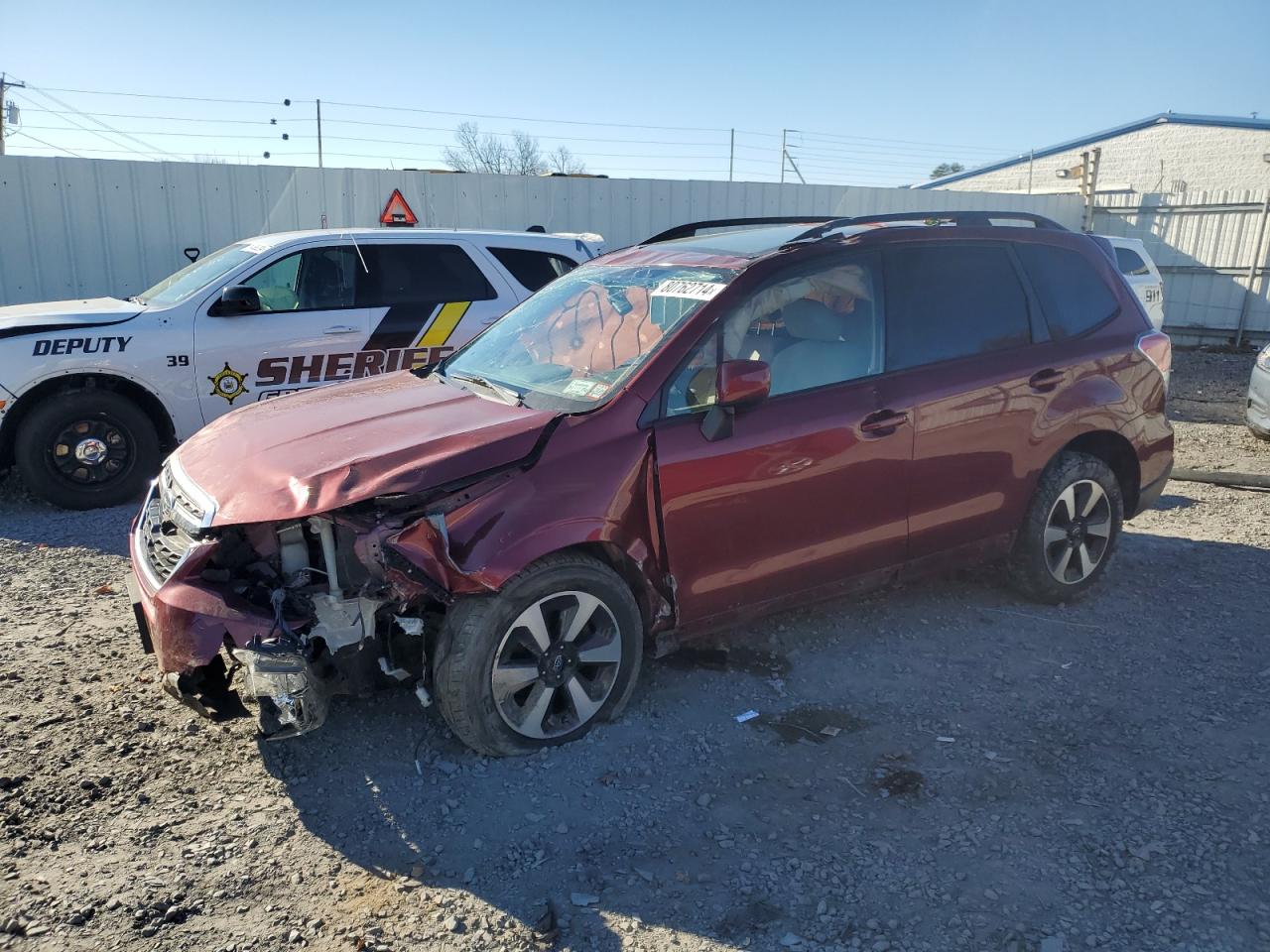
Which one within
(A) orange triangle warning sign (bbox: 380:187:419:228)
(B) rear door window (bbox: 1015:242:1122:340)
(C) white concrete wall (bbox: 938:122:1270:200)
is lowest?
(B) rear door window (bbox: 1015:242:1122:340)

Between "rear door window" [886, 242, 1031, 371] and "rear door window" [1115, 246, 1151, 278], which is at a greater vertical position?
"rear door window" [1115, 246, 1151, 278]

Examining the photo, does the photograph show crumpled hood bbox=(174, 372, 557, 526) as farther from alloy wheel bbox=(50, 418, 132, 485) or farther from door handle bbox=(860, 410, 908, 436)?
alloy wheel bbox=(50, 418, 132, 485)

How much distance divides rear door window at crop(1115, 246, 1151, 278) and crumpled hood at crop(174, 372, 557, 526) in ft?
31.7

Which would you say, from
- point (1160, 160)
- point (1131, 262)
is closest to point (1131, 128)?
point (1160, 160)

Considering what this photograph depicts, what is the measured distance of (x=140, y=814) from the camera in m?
3.15

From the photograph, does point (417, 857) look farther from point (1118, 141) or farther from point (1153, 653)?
point (1118, 141)

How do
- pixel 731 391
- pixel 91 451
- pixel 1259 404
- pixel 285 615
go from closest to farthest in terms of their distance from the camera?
pixel 285 615, pixel 731 391, pixel 91 451, pixel 1259 404

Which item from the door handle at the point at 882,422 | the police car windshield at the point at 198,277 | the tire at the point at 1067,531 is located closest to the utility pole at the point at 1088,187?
the tire at the point at 1067,531

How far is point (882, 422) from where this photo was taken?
4.05 m

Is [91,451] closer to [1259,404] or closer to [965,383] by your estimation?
[965,383]

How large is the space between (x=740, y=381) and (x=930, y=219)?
1704 mm

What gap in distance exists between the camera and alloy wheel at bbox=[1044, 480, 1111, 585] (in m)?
4.79

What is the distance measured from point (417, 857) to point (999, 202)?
17.6m

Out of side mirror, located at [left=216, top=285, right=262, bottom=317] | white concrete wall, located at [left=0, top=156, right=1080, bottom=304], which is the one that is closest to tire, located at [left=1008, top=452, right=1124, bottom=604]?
side mirror, located at [left=216, top=285, right=262, bottom=317]
